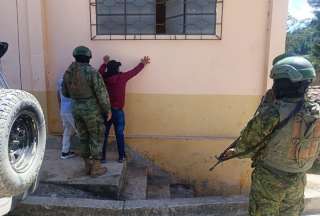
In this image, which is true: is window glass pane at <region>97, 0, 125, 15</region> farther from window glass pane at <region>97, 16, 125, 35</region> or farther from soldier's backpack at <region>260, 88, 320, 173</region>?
soldier's backpack at <region>260, 88, 320, 173</region>

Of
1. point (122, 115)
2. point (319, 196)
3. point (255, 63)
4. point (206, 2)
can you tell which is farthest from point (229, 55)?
point (319, 196)

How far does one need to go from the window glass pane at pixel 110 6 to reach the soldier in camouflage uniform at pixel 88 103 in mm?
1036

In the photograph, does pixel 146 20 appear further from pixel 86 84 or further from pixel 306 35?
pixel 306 35

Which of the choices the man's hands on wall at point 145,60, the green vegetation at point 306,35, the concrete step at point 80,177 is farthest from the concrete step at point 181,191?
the green vegetation at point 306,35

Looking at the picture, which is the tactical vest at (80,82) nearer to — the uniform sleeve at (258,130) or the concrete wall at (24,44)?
the concrete wall at (24,44)

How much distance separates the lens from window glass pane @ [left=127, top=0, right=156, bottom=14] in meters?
5.32

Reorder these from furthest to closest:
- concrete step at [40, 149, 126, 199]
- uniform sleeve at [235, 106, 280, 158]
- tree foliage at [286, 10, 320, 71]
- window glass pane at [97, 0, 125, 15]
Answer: tree foliage at [286, 10, 320, 71], window glass pane at [97, 0, 125, 15], concrete step at [40, 149, 126, 199], uniform sleeve at [235, 106, 280, 158]

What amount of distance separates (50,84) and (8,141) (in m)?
2.89

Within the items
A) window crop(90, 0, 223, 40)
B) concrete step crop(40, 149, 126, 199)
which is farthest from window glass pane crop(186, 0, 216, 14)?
concrete step crop(40, 149, 126, 199)

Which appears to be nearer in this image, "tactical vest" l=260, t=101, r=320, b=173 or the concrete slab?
"tactical vest" l=260, t=101, r=320, b=173

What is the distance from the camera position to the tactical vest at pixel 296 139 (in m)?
2.76

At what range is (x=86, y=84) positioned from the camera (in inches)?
174

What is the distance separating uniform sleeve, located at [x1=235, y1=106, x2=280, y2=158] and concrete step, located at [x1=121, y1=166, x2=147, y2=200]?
1899 millimetres

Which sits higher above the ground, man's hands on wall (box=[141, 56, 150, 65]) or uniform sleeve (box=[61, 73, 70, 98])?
man's hands on wall (box=[141, 56, 150, 65])
